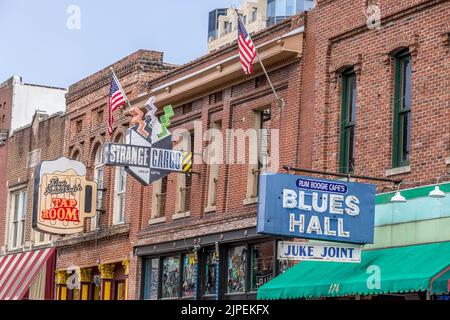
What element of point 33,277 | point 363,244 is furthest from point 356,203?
point 33,277

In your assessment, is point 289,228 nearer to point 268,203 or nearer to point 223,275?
point 268,203

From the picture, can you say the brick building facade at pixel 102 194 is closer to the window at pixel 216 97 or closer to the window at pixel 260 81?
the window at pixel 216 97

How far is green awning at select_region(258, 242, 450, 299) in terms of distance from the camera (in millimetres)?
18141

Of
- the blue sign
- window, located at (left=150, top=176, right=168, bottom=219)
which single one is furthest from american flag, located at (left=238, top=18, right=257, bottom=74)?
window, located at (left=150, top=176, right=168, bottom=219)

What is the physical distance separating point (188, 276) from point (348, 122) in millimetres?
8259

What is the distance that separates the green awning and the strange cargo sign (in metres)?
0.41

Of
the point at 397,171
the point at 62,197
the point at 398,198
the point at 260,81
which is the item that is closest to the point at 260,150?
the point at 260,81

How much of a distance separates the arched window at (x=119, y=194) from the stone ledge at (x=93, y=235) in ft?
1.45

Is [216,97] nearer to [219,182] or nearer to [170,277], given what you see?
[219,182]

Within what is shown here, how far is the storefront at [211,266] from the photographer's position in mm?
26125

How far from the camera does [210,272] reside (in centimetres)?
2855

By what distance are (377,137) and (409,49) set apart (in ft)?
6.27

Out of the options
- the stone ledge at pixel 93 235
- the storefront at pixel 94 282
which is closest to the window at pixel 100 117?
the stone ledge at pixel 93 235

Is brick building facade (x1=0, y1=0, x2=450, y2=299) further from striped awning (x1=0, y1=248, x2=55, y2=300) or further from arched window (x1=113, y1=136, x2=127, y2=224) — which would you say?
striped awning (x1=0, y1=248, x2=55, y2=300)
